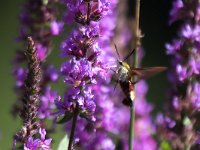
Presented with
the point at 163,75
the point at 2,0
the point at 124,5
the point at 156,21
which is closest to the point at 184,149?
the point at 124,5

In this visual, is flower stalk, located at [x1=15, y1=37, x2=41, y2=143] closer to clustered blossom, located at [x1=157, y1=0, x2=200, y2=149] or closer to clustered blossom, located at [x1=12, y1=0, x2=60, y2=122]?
clustered blossom, located at [x1=12, y1=0, x2=60, y2=122]

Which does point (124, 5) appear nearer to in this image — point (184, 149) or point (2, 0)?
point (184, 149)

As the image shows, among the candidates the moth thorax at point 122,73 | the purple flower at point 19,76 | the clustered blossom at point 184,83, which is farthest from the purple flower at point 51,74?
the clustered blossom at point 184,83

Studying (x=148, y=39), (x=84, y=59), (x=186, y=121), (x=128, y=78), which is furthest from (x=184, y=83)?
(x=148, y=39)

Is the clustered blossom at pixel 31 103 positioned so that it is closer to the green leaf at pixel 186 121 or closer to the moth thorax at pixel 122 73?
the moth thorax at pixel 122 73

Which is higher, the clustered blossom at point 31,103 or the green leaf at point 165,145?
the clustered blossom at point 31,103

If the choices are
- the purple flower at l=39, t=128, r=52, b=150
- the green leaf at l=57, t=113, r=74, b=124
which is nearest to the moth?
the green leaf at l=57, t=113, r=74, b=124
